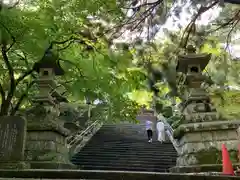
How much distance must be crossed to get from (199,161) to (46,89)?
5377 millimetres

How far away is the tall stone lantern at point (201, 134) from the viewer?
853 centimetres

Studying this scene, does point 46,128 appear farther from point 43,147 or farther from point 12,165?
point 12,165

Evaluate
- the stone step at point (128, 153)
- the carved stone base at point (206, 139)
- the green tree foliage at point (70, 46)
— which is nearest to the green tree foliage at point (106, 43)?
the green tree foliage at point (70, 46)

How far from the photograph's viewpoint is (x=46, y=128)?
30.8 ft

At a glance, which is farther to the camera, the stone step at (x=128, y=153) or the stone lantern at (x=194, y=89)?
the stone step at (x=128, y=153)

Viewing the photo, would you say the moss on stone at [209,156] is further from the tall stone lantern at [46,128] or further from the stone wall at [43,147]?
the stone wall at [43,147]

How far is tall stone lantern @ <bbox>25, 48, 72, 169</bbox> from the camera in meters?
9.12

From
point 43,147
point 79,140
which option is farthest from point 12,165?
point 79,140

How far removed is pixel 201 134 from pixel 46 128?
458 centimetres

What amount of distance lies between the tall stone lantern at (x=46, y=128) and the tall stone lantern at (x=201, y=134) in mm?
A: 3518

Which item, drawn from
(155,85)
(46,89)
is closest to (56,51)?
(46,89)

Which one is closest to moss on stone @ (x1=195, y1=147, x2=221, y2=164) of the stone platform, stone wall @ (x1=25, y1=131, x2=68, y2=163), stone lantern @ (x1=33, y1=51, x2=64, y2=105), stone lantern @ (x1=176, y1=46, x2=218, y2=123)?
stone lantern @ (x1=176, y1=46, x2=218, y2=123)

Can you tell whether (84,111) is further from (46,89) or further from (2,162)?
(2,162)

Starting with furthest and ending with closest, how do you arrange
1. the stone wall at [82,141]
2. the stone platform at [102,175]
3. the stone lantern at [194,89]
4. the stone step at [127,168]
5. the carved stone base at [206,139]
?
the stone wall at [82,141] → the stone step at [127,168] → the stone lantern at [194,89] → the carved stone base at [206,139] → the stone platform at [102,175]
